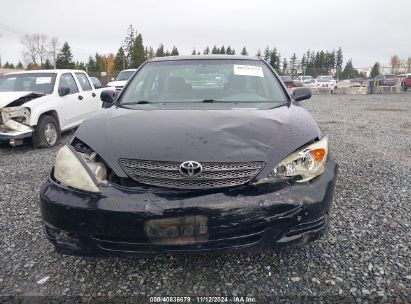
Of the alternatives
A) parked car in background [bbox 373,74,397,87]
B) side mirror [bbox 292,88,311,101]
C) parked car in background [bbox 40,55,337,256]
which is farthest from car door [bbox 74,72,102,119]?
parked car in background [bbox 373,74,397,87]

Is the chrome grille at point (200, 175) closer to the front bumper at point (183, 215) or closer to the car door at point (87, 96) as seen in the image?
the front bumper at point (183, 215)

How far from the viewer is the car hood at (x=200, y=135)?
1.99 m

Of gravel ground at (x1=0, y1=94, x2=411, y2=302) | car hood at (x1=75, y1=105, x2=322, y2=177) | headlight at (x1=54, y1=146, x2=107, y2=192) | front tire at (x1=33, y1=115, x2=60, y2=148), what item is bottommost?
gravel ground at (x1=0, y1=94, x2=411, y2=302)

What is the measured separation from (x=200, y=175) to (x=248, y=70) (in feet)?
6.35

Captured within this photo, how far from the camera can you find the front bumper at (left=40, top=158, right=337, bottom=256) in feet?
6.08

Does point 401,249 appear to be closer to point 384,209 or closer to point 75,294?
point 384,209

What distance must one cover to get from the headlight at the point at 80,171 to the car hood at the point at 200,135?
8 cm

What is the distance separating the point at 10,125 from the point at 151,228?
5.11 meters

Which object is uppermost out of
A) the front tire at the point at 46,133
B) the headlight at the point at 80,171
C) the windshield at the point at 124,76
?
the windshield at the point at 124,76

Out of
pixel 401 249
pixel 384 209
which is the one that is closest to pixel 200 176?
pixel 401 249

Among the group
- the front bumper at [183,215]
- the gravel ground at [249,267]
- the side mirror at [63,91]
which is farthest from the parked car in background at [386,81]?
the front bumper at [183,215]

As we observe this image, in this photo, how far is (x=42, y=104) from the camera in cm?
621

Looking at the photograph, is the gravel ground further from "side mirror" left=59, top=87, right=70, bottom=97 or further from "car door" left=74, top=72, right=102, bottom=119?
"car door" left=74, top=72, right=102, bottom=119

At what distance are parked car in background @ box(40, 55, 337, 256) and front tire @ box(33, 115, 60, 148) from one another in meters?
4.32
